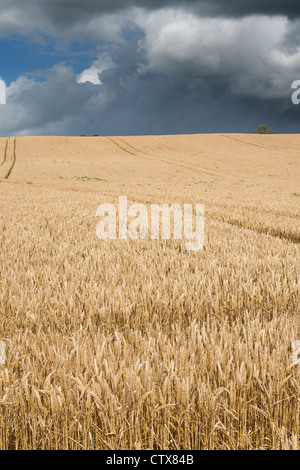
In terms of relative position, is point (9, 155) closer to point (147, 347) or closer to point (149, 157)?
point (149, 157)

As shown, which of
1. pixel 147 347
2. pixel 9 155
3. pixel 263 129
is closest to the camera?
pixel 147 347

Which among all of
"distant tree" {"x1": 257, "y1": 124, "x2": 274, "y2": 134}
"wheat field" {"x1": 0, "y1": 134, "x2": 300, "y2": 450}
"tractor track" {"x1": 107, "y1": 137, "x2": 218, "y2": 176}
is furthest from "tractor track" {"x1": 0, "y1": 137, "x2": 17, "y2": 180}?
"distant tree" {"x1": 257, "y1": 124, "x2": 274, "y2": 134}

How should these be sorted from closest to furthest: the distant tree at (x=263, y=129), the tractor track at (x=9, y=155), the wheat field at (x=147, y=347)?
the wheat field at (x=147, y=347) → the tractor track at (x=9, y=155) → the distant tree at (x=263, y=129)

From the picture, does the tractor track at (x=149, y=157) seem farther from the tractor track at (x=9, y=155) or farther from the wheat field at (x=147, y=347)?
the wheat field at (x=147, y=347)

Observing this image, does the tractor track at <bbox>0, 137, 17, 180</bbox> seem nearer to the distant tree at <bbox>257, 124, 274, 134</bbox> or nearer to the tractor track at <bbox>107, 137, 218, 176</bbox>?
the tractor track at <bbox>107, 137, 218, 176</bbox>

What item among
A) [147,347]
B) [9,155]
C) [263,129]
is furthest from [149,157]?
[263,129]

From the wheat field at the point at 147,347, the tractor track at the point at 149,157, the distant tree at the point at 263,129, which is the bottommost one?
the wheat field at the point at 147,347

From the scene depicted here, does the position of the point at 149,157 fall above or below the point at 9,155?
below

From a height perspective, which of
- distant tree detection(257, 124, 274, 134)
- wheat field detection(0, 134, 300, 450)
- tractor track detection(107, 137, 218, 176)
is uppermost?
distant tree detection(257, 124, 274, 134)

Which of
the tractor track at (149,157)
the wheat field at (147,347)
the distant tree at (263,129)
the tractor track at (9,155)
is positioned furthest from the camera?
the distant tree at (263,129)

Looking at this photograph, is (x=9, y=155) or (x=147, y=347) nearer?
(x=147, y=347)

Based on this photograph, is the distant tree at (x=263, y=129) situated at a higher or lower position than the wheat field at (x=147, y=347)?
higher

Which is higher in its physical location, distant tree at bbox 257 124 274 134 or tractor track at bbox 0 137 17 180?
distant tree at bbox 257 124 274 134

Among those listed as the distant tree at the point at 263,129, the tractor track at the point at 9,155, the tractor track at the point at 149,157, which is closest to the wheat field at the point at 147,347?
the tractor track at the point at 149,157
